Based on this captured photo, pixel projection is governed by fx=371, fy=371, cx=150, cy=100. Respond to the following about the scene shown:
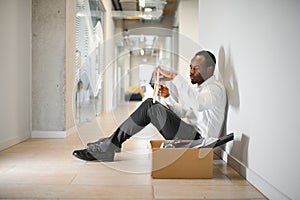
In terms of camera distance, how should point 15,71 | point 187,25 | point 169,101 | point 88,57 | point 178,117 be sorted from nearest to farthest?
point 178,117 → point 169,101 → point 15,71 → point 88,57 → point 187,25

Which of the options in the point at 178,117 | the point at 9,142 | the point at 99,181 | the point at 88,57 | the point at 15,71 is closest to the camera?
the point at 99,181

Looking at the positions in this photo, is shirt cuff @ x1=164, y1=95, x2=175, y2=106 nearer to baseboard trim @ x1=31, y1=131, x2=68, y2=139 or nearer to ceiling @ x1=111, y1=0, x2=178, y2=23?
baseboard trim @ x1=31, y1=131, x2=68, y2=139

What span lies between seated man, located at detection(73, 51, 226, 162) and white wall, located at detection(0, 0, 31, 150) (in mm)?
927

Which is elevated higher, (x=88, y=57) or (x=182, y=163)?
(x=88, y=57)

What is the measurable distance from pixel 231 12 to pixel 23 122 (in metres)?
2.26

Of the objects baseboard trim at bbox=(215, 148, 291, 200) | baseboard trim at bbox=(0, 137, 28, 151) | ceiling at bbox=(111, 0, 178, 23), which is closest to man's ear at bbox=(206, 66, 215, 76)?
baseboard trim at bbox=(215, 148, 291, 200)

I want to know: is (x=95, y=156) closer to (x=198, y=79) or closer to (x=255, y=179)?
(x=198, y=79)

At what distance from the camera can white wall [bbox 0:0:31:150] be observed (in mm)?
3076

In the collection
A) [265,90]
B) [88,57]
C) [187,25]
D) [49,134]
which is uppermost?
[187,25]

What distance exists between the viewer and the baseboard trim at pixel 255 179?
5.60 feet

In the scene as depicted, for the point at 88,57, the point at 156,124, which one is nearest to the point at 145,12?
the point at 88,57

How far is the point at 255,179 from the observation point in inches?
78.6

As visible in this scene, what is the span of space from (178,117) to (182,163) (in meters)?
0.48

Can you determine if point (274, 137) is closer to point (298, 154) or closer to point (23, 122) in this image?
point (298, 154)
